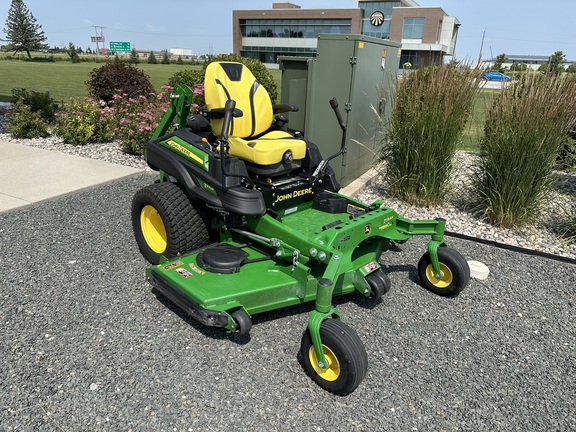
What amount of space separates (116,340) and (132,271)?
2.79 feet

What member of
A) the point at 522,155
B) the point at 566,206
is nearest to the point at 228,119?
the point at 522,155

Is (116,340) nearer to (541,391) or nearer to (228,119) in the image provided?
(228,119)

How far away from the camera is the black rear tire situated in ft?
10.7

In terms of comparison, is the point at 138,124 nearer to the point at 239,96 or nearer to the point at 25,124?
the point at 25,124

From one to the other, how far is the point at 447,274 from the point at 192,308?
182 centimetres

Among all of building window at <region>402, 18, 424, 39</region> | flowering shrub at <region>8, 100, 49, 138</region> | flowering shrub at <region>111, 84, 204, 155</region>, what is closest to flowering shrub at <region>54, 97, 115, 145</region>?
flowering shrub at <region>111, 84, 204, 155</region>

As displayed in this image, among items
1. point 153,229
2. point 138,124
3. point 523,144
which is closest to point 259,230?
point 153,229

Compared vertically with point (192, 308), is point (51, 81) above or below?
below

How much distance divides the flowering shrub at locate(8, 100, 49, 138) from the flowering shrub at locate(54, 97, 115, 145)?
0.37 metres

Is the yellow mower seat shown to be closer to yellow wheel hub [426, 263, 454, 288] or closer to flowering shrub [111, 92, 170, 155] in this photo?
yellow wheel hub [426, 263, 454, 288]

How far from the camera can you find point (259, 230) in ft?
10.2

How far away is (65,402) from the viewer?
2221 mm

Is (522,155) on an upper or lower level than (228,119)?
lower

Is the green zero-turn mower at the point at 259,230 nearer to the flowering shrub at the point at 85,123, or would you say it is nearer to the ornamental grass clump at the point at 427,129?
the ornamental grass clump at the point at 427,129
